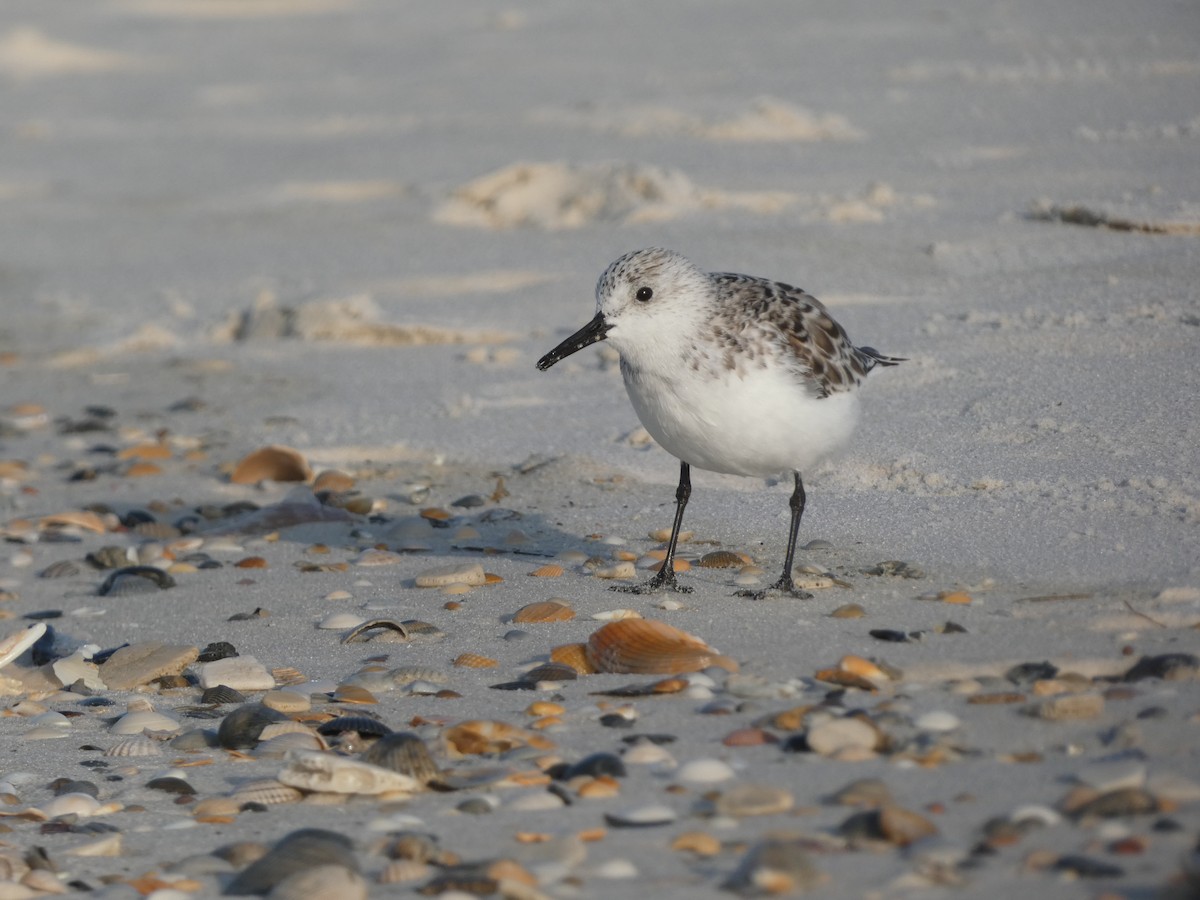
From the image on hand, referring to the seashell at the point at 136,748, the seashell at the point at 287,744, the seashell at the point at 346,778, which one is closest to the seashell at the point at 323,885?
the seashell at the point at 346,778

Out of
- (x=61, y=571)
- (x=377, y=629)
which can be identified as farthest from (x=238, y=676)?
(x=61, y=571)

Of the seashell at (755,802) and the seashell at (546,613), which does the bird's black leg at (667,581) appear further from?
the seashell at (755,802)

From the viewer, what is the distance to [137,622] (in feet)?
16.0

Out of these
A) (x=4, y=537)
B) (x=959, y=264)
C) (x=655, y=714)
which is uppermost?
(x=959, y=264)

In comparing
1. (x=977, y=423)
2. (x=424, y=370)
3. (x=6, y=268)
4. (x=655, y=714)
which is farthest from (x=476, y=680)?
(x=6, y=268)

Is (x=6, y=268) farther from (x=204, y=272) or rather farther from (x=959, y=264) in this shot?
(x=959, y=264)

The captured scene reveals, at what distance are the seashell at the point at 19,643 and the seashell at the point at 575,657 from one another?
1578 millimetres

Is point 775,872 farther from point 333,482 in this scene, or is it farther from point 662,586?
point 333,482

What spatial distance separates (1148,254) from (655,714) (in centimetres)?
412

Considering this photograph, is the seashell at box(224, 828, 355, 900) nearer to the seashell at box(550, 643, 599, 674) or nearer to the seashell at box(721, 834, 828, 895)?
the seashell at box(721, 834, 828, 895)

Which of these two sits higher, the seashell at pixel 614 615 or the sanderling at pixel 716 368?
the sanderling at pixel 716 368

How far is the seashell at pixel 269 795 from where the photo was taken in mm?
3254

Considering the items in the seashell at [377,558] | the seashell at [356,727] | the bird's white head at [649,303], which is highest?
the bird's white head at [649,303]

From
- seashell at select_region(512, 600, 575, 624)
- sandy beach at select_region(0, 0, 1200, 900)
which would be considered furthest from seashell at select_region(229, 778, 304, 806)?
seashell at select_region(512, 600, 575, 624)
